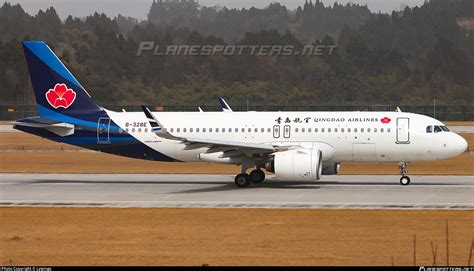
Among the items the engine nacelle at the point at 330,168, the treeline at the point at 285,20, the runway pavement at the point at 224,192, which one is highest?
the treeline at the point at 285,20

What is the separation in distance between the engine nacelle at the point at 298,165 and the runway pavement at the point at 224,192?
69cm

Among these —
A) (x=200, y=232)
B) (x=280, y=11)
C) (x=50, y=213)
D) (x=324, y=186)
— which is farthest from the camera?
(x=280, y=11)

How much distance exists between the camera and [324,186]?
125 ft

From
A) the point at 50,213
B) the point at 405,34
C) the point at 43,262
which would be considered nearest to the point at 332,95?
the point at 405,34

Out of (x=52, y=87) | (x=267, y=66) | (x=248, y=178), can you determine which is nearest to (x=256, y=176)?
(x=248, y=178)

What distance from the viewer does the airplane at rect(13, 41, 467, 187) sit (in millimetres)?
37688

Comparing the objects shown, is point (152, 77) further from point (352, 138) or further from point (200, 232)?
point (200, 232)

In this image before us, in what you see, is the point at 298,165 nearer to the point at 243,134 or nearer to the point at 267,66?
the point at 243,134

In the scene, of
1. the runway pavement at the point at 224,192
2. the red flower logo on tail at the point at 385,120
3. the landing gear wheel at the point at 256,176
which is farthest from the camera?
the landing gear wheel at the point at 256,176

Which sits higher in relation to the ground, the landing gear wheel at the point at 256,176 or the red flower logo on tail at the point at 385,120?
the red flower logo on tail at the point at 385,120

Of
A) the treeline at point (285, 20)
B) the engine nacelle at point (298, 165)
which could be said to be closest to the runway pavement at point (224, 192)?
the engine nacelle at point (298, 165)

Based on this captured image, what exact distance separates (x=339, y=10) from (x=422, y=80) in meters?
58.1

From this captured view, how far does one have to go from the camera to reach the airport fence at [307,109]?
293 ft

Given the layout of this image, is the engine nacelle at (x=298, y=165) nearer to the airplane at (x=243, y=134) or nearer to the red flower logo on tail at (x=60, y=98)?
the airplane at (x=243, y=134)
